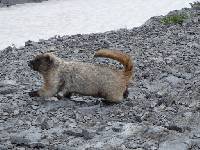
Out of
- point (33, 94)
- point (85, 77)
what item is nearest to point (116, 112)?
point (85, 77)

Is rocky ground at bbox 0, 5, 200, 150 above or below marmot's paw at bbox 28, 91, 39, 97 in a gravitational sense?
below

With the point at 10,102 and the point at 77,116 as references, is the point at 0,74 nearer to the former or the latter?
the point at 10,102

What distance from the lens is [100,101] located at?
21.3 feet

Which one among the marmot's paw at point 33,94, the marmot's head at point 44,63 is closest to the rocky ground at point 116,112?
the marmot's paw at point 33,94

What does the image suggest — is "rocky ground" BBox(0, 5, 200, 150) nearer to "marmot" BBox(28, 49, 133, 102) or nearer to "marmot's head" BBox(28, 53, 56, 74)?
"marmot" BBox(28, 49, 133, 102)

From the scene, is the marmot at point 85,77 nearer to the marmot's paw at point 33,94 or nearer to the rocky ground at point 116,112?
the marmot's paw at point 33,94

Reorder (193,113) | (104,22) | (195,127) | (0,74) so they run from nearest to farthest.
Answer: (195,127) → (193,113) → (0,74) → (104,22)

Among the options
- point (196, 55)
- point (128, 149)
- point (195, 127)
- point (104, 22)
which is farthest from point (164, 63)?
point (104, 22)

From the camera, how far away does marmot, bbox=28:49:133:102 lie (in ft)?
20.4

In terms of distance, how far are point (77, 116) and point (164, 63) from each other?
276 centimetres

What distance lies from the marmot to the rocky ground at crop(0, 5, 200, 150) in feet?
0.42

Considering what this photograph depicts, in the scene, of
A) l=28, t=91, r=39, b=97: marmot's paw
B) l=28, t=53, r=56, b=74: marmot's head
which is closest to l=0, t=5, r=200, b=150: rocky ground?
l=28, t=91, r=39, b=97: marmot's paw

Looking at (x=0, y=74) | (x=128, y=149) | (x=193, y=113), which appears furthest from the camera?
(x=0, y=74)

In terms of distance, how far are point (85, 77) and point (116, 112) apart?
1.68 ft
